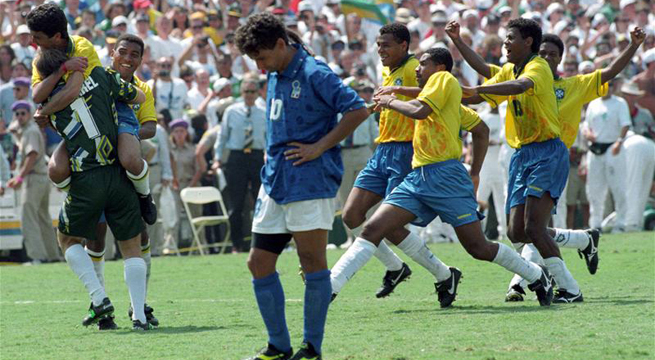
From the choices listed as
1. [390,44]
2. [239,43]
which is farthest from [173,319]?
[239,43]

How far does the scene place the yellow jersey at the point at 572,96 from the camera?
426 inches

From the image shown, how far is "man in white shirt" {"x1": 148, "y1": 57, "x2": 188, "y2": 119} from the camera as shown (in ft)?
65.2

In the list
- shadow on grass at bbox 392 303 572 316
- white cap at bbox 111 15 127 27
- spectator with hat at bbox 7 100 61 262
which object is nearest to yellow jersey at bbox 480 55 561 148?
shadow on grass at bbox 392 303 572 316

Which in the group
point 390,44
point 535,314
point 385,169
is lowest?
point 535,314

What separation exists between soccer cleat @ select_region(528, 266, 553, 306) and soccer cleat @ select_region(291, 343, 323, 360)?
3.36 m

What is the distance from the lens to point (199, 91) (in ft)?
69.5

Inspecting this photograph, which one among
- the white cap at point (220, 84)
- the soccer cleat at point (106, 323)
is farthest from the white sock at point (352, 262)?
the white cap at point (220, 84)

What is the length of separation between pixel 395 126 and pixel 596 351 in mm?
3974

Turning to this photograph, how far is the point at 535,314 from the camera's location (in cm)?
940

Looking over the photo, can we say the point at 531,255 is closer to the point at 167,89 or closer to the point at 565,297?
the point at 565,297

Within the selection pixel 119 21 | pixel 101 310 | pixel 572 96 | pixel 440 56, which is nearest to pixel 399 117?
pixel 440 56

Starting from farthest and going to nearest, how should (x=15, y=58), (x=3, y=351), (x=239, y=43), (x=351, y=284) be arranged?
(x=15, y=58)
(x=351, y=284)
(x=3, y=351)
(x=239, y=43)

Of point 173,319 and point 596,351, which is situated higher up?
point 596,351

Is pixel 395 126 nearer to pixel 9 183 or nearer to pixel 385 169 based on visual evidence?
pixel 385 169
